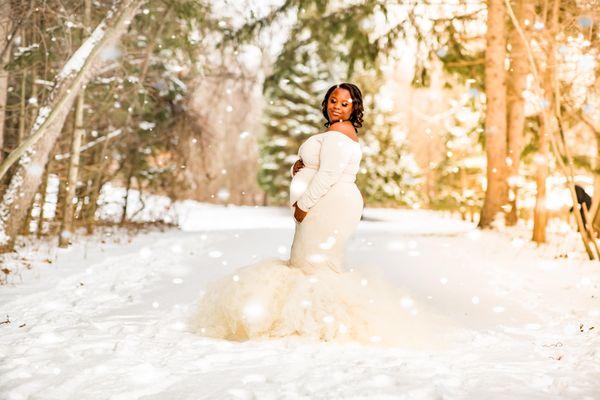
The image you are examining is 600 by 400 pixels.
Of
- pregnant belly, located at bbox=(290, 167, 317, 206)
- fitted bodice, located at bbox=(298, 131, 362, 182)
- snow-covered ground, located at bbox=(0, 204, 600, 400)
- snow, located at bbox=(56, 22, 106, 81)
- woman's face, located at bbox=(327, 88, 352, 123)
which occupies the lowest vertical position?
snow-covered ground, located at bbox=(0, 204, 600, 400)

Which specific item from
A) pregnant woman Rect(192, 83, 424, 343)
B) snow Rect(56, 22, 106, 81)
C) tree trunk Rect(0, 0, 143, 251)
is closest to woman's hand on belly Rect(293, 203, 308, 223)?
pregnant woman Rect(192, 83, 424, 343)

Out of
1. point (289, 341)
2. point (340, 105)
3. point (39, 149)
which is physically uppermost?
point (340, 105)

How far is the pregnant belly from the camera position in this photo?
175 inches

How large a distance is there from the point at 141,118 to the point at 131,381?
1233 cm

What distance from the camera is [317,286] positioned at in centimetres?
430

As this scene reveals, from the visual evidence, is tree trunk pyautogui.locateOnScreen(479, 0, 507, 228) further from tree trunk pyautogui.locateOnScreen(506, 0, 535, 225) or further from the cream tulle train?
the cream tulle train

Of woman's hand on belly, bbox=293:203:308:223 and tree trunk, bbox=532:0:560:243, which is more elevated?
tree trunk, bbox=532:0:560:243

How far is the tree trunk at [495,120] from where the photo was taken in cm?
1159

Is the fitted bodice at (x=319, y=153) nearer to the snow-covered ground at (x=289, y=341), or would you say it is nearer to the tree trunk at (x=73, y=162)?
the snow-covered ground at (x=289, y=341)

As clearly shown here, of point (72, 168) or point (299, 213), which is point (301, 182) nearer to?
point (299, 213)

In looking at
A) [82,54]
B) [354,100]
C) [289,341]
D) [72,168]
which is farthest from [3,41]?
[289,341]

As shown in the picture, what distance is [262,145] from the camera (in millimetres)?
29656

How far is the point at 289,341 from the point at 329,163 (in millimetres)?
1545

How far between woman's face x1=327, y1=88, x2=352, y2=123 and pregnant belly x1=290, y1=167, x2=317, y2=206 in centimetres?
52
